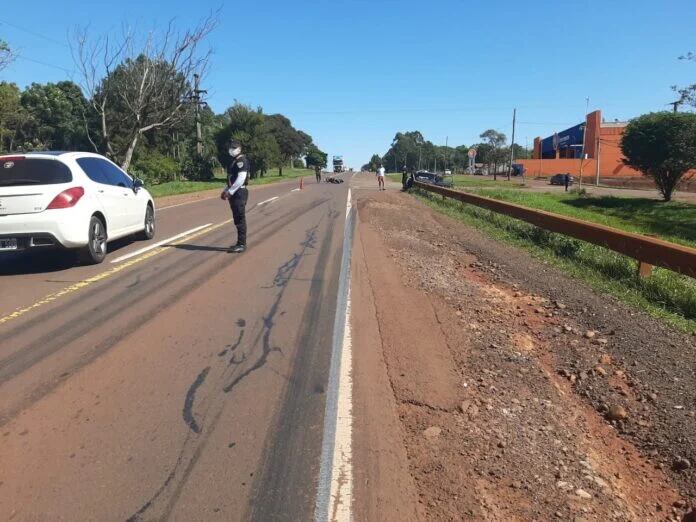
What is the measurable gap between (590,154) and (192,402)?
8034 cm

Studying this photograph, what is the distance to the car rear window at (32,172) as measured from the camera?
8133 mm

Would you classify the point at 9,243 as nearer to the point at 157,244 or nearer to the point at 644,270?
the point at 157,244

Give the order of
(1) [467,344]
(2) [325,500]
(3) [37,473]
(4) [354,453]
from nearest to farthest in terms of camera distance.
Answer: (2) [325,500] → (3) [37,473] → (4) [354,453] → (1) [467,344]

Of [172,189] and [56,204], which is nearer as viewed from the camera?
[56,204]

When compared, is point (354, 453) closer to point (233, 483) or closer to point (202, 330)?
point (233, 483)

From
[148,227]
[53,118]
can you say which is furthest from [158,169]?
[148,227]

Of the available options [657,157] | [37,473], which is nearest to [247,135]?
[657,157]

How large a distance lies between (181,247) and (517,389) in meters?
7.63

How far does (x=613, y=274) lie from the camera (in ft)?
29.0

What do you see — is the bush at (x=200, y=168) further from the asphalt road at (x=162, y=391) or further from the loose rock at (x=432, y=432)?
the loose rock at (x=432, y=432)

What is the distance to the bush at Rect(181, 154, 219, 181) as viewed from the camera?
180 ft

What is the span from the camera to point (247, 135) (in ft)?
189

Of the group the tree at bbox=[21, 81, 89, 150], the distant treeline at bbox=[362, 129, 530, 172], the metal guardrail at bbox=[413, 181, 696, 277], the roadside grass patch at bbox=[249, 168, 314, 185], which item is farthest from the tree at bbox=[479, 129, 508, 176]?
the metal guardrail at bbox=[413, 181, 696, 277]

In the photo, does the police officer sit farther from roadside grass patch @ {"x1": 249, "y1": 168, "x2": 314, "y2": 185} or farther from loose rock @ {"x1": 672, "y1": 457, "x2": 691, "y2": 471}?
roadside grass patch @ {"x1": 249, "y1": 168, "x2": 314, "y2": 185}
